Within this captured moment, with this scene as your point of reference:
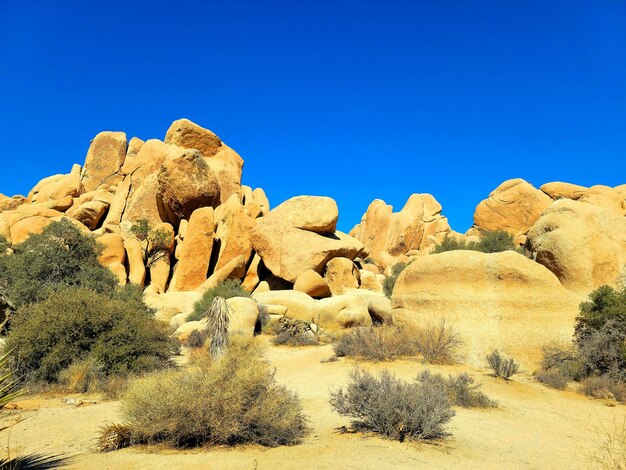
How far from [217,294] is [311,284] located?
5.43 metres

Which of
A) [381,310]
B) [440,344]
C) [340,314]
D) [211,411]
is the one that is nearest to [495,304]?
[440,344]

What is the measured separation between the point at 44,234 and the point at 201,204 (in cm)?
1354

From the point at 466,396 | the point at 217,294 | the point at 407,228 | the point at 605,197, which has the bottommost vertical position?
the point at 466,396

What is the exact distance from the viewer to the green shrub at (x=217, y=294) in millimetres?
22516

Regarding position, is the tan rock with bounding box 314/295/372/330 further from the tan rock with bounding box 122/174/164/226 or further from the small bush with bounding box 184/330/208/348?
the tan rock with bounding box 122/174/164/226

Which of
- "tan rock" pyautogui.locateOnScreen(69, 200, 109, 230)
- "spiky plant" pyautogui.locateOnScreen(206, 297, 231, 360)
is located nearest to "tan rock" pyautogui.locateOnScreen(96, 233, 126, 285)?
"tan rock" pyautogui.locateOnScreen(69, 200, 109, 230)

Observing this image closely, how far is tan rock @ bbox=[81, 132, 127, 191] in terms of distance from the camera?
45031 millimetres

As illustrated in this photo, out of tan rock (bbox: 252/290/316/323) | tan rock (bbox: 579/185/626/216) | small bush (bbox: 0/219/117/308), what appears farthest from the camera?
tan rock (bbox: 579/185/626/216)

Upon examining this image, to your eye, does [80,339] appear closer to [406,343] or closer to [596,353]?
[406,343]

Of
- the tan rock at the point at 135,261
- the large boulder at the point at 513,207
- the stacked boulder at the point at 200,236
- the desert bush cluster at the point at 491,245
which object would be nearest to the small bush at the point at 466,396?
the stacked boulder at the point at 200,236

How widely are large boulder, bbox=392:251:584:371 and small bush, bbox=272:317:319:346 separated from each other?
5601mm

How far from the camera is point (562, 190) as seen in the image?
135 ft

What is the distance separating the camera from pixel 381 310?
16.2 metres

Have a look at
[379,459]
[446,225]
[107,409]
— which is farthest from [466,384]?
[446,225]
